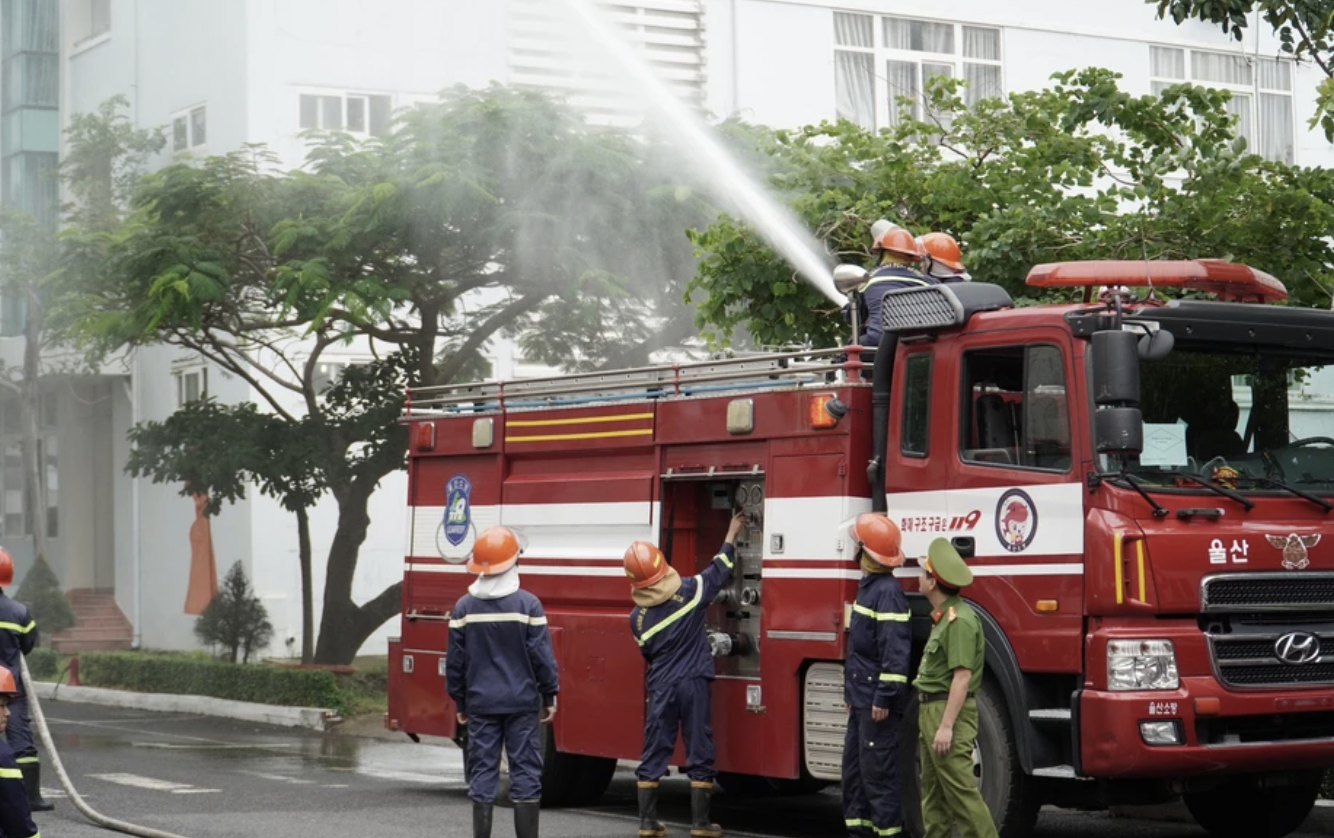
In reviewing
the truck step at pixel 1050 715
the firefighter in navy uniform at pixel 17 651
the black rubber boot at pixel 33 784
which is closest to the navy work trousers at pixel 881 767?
the truck step at pixel 1050 715

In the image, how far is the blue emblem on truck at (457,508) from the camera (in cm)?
1273

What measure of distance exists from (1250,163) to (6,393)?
23139 mm

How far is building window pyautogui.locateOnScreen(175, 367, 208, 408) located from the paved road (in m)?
10.7

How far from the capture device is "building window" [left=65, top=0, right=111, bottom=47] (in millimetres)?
30422

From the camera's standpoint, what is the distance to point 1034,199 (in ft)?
44.3

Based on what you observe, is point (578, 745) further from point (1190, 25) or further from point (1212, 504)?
point (1190, 25)

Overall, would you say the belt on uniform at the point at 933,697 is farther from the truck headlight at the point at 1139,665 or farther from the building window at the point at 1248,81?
the building window at the point at 1248,81

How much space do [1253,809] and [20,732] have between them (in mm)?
6790

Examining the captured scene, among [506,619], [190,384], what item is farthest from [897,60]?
[506,619]

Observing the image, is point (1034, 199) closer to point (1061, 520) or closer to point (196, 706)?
point (1061, 520)

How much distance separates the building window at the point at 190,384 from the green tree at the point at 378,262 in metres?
6.63

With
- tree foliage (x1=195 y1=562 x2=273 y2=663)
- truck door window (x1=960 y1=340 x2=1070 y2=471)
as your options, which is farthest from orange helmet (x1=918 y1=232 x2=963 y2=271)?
tree foliage (x1=195 y1=562 x2=273 y2=663)

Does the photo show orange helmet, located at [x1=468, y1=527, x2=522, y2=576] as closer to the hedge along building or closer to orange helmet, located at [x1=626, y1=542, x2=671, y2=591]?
orange helmet, located at [x1=626, y1=542, x2=671, y2=591]

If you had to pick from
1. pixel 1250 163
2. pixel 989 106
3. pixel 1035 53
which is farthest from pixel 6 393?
pixel 1250 163
